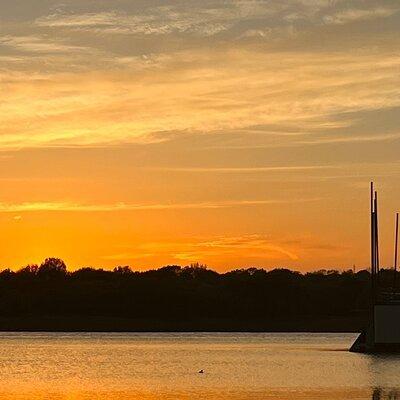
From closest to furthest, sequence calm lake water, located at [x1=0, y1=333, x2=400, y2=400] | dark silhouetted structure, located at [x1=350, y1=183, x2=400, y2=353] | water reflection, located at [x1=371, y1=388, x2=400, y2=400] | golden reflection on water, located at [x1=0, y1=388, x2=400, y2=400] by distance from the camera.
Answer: water reflection, located at [x1=371, y1=388, x2=400, y2=400], golden reflection on water, located at [x1=0, y1=388, x2=400, y2=400], calm lake water, located at [x1=0, y1=333, x2=400, y2=400], dark silhouetted structure, located at [x1=350, y1=183, x2=400, y2=353]

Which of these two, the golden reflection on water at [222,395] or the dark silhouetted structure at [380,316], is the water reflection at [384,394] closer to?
the golden reflection on water at [222,395]

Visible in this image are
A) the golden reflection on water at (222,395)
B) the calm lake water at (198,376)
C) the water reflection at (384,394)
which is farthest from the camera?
the calm lake water at (198,376)

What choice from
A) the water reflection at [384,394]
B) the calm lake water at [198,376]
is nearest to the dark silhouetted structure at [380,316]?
the calm lake water at [198,376]

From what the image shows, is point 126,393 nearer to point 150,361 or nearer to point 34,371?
point 34,371

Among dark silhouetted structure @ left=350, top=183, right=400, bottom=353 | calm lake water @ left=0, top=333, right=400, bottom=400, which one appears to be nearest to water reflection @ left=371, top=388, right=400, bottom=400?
calm lake water @ left=0, top=333, right=400, bottom=400

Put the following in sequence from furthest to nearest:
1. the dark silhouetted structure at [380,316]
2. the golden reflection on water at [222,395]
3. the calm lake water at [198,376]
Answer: the dark silhouetted structure at [380,316]
the calm lake water at [198,376]
the golden reflection on water at [222,395]

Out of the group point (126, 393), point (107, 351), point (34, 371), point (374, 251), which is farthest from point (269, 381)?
point (107, 351)

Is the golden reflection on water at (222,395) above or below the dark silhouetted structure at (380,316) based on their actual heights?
below

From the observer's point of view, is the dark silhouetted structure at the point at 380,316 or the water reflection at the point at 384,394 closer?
the water reflection at the point at 384,394

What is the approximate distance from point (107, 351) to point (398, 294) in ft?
127

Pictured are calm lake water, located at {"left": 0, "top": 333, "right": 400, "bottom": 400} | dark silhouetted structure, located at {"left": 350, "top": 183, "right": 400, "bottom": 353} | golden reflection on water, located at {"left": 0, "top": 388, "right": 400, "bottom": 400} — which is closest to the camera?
golden reflection on water, located at {"left": 0, "top": 388, "right": 400, "bottom": 400}

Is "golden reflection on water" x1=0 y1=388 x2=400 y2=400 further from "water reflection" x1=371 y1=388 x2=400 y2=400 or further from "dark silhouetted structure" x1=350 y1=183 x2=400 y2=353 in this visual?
"dark silhouetted structure" x1=350 y1=183 x2=400 y2=353

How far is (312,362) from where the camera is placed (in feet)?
344

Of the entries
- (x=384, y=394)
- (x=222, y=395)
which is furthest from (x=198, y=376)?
(x=384, y=394)
